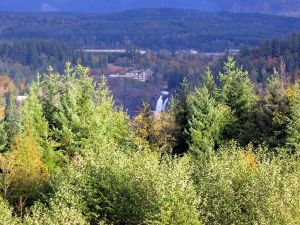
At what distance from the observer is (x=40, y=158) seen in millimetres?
57531

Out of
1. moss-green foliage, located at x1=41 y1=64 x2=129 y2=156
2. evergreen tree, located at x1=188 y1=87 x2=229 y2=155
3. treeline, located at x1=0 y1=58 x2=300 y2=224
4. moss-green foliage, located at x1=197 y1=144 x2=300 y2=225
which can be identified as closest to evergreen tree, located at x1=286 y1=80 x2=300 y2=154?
treeline, located at x1=0 y1=58 x2=300 y2=224

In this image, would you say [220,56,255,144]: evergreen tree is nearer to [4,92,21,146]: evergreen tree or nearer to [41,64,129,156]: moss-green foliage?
[41,64,129,156]: moss-green foliage

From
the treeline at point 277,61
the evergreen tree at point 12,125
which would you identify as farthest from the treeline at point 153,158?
the treeline at point 277,61

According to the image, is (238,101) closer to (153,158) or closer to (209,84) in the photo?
(209,84)

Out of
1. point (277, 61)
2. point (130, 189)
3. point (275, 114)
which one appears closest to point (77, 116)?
point (275, 114)

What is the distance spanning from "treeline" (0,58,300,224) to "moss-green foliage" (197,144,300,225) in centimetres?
8

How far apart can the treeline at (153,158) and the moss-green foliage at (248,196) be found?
75 mm

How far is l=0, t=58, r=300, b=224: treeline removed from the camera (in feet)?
120

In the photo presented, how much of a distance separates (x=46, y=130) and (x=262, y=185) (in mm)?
28737

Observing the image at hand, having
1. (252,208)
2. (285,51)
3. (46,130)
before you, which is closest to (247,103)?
(46,130)

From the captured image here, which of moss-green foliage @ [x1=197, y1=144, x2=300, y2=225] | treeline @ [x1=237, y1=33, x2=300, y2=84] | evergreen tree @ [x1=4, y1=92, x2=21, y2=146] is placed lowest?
treeline @ [x1=237, y1=33, x2=300, y2=84]

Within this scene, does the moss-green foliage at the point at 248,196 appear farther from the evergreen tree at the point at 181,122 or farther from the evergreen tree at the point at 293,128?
the evergreen tree at the point at 181,122

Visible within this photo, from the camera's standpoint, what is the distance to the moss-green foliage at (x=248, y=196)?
35031 mm

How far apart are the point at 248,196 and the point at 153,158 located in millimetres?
10823
